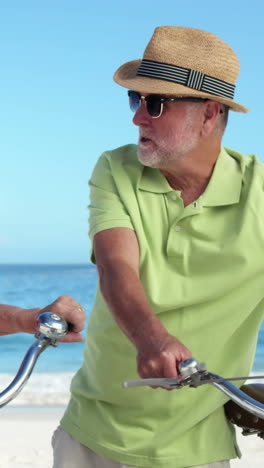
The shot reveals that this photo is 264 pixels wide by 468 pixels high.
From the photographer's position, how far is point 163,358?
169 cm

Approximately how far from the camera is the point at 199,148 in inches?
99.5

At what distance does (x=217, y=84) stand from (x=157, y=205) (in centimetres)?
43

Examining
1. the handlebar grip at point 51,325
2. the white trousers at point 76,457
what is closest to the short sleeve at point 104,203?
the white trousers at point 76,457

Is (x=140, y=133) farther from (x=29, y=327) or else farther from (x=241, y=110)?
(x=29, y=327)

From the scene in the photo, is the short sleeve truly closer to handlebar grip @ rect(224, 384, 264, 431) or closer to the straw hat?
the straw hat

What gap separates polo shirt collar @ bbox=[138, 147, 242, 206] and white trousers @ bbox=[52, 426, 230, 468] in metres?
0.77

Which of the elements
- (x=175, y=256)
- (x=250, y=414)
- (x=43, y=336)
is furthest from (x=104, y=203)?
(x=43, y=336)

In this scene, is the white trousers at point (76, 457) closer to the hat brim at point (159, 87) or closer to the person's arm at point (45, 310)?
→ the person's arm at point (45, 310)

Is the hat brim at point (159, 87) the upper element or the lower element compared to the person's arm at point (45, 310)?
upper

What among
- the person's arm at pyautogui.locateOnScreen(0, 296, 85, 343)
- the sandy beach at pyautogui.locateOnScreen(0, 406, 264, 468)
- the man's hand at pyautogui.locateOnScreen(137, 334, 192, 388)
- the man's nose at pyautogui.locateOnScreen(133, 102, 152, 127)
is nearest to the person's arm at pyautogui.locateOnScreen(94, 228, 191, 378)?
the man's hand at pyautogui.locateOnScreen(137, 334, 192, 388)

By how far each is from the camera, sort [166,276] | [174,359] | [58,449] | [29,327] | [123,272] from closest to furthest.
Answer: [174,359], [29,327], [123,272], [166,276], [58,449]

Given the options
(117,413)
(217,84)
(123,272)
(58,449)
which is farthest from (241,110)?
(58,449)

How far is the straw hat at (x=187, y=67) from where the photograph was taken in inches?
97.7

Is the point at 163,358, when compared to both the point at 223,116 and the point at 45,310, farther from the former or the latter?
the point at 223,116
